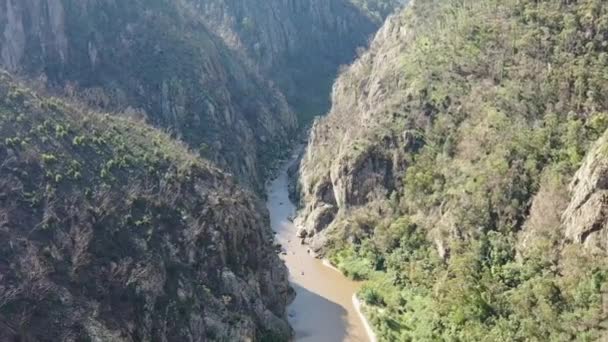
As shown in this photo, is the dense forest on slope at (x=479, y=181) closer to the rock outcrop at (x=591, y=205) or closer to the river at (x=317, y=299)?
the rock outcrop at (x=591, y=205)

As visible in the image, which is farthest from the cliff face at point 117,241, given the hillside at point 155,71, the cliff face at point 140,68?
the cliff face at point 140,68

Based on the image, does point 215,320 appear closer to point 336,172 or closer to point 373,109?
point 336,172

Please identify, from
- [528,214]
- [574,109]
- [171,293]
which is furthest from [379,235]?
[171,293]

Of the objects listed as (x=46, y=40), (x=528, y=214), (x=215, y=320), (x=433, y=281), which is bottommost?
(x=46, y=40)

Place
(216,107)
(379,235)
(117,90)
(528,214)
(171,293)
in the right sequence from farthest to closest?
(216,107)
(117,90)
(379,235)
(528,214)
(171,293)

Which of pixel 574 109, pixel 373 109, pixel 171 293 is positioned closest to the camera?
pixel 171 293

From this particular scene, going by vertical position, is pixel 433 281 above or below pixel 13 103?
above

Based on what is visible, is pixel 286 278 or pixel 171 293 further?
pixel 286 278
